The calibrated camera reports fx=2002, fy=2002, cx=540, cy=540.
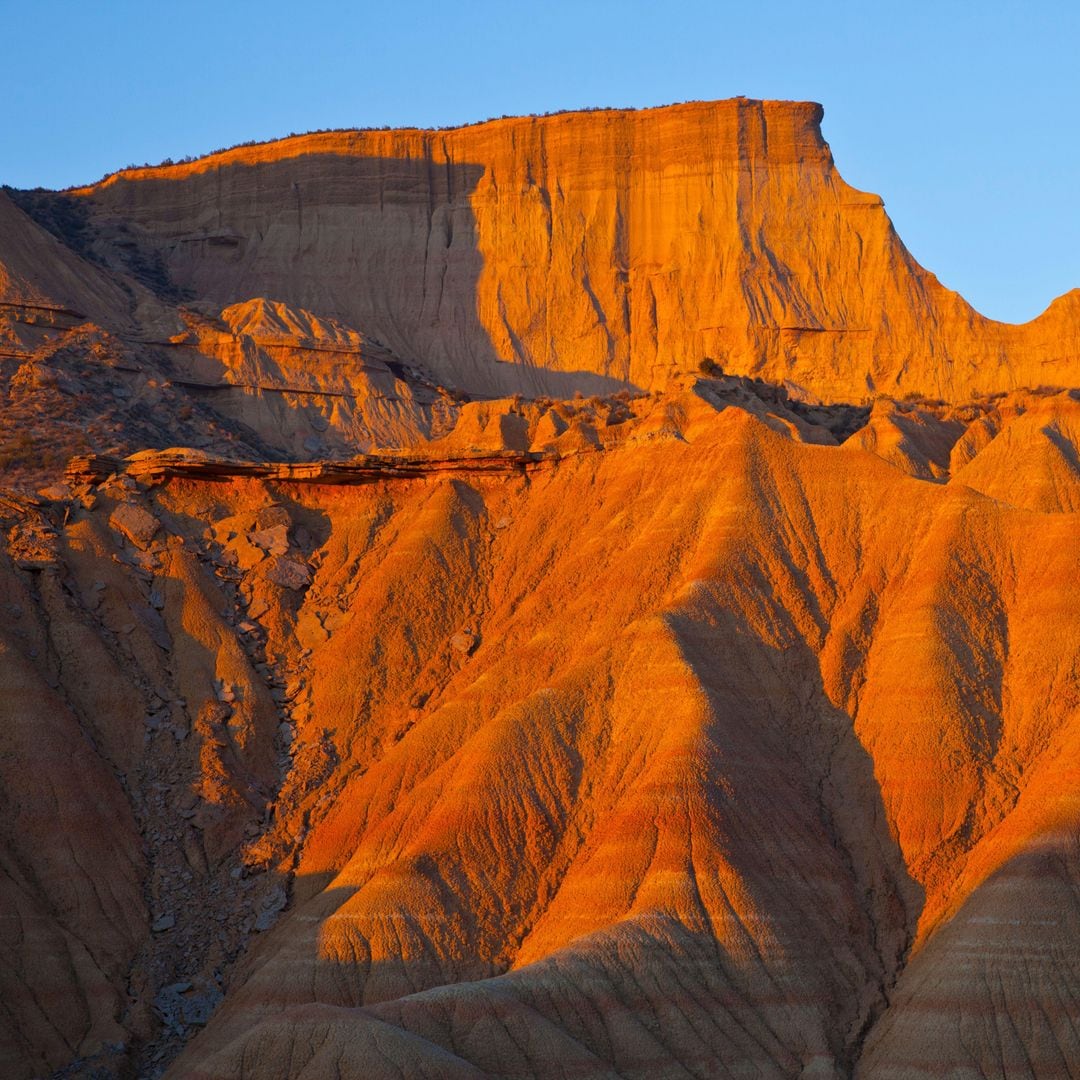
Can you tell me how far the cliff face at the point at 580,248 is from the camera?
90062 millimetres

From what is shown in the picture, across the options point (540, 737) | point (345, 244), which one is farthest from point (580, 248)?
point (540, 737)

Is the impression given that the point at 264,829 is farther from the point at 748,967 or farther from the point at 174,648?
the point at 748,967

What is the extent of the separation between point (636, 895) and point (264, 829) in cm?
1104

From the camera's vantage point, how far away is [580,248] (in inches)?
3757

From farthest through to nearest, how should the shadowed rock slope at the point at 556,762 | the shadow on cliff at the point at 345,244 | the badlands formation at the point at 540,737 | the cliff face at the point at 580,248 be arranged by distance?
the shadow on cliff at the point at 345,244 → the cliff face at the point at 580,248 → the badlands formation at the point at 540,737 → the shadowed rock slope at the point at 556,762

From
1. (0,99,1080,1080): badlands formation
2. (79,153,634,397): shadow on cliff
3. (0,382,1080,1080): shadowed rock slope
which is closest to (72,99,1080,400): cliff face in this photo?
(79,153,634,397): shadow on cliff

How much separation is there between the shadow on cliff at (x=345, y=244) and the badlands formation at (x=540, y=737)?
17.5 metres

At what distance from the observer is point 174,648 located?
53594 millimetres

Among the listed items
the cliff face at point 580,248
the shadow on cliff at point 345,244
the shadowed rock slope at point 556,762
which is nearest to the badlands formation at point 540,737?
the shadowed rock slope at point 556,762

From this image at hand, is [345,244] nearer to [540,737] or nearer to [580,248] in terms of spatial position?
[580,248]

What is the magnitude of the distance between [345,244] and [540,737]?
179ft

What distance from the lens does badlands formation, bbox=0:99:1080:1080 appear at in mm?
39469

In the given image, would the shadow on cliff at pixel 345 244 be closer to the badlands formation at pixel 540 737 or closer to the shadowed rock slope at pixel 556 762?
the badlands formation at pixel 540 737

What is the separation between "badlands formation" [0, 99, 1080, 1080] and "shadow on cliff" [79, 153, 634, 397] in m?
17.5
